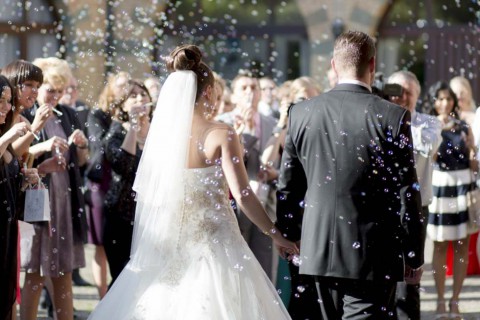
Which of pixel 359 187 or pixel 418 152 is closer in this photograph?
pixel 359 187

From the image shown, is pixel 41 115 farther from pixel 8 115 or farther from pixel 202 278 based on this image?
pixel 202 278

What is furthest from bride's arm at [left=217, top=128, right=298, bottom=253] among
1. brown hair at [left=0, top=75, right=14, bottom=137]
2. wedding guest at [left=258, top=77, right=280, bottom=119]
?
wedding guest at [left=258, top=77, right=280, bottom=119]

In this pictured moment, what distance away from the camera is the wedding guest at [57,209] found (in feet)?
19.3

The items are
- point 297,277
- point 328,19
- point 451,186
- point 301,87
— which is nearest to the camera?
point 297,277

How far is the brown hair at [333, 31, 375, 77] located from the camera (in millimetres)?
4344

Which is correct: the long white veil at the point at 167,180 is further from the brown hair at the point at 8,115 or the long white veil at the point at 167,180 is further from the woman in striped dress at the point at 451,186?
the woman in striped dress at the point at 451,186

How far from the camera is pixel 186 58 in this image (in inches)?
188

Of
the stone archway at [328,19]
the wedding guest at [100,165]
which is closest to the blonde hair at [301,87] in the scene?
the wedding guest at [100,165]

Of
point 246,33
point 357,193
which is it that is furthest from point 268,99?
point 246,33

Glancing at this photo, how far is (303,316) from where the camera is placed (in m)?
5.89

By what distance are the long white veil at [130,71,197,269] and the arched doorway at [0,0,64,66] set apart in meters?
12.3

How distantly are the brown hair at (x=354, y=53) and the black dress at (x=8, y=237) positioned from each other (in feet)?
6.10

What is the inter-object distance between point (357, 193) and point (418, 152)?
2.05 m

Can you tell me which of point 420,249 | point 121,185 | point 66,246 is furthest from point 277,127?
point 420,249
